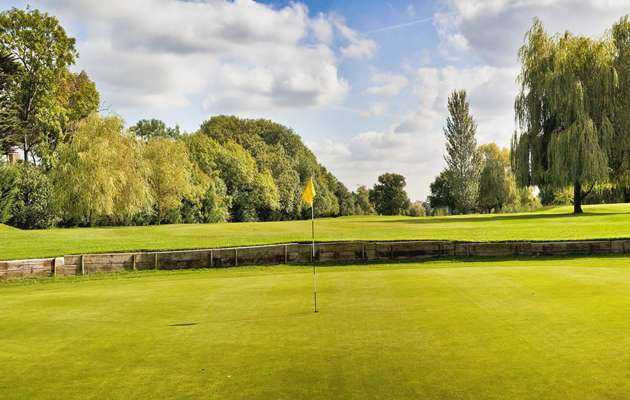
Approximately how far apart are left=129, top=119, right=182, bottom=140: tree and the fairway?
57224mm

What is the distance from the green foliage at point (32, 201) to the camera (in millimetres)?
39219

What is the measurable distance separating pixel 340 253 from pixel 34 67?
34.2 m

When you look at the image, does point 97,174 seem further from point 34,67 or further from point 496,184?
point 496,184

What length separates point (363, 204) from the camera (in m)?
99.8

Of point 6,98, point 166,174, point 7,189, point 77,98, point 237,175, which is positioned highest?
point 77,98

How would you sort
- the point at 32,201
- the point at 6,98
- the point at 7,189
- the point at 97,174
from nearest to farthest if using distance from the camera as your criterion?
1. the point at 97,174
2. the point at 7,189
3. the point at 32,201
4. the point at 6,98

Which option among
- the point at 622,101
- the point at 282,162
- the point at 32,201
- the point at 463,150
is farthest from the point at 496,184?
the point at 32,201

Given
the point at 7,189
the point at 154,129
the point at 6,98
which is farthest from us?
the point at 154,129

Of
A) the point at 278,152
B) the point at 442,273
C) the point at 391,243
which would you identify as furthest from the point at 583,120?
the point at 278,152

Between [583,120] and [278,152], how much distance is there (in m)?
54.6

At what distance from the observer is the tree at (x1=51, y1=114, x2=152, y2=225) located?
37.3m

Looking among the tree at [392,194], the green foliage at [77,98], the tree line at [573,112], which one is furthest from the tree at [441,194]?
the green foliage at [77,98]

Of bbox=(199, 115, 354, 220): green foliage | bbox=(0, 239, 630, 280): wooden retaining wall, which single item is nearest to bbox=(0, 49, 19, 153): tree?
bbox=(0, 239, 630, 280): wooden retaining wall

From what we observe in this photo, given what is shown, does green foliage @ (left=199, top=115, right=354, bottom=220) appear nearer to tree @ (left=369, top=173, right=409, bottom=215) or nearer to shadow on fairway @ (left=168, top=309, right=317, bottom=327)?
tree @ (left=369, top=173, right=409, bottom=215)
